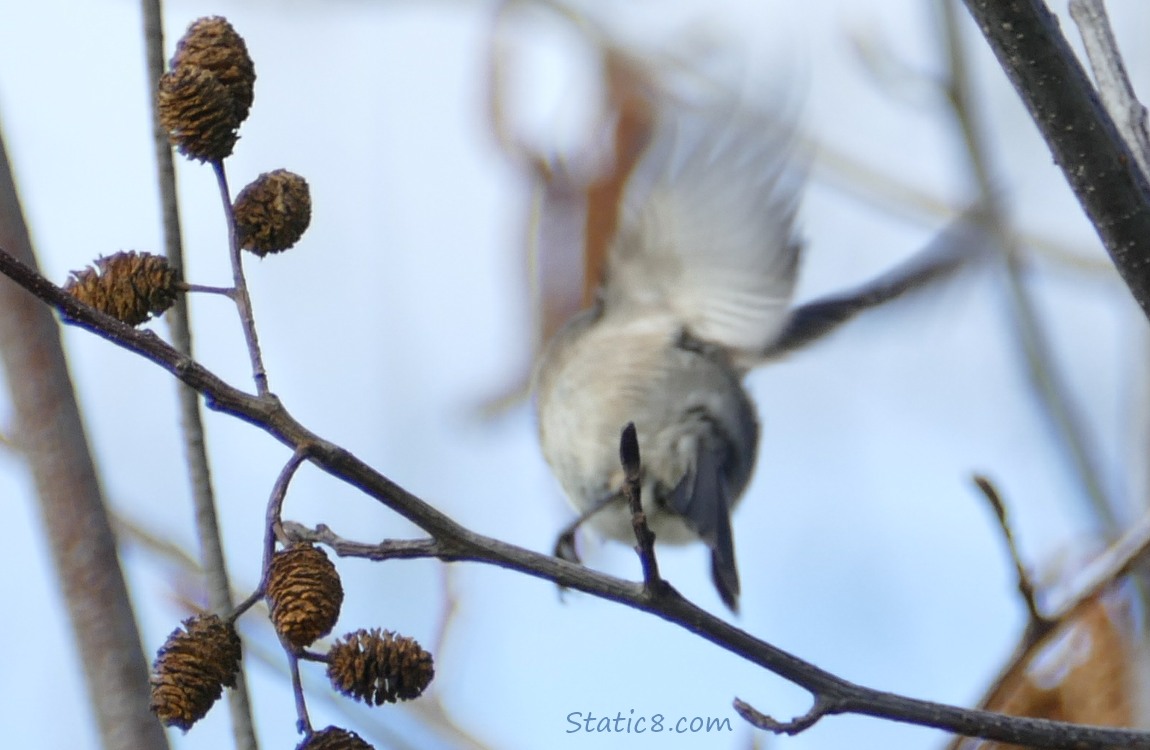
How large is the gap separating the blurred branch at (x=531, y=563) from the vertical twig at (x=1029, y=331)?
3.28 feet

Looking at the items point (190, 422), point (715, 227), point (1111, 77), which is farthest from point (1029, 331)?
point (190, 422)

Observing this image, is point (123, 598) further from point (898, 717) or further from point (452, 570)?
point (452, 570)

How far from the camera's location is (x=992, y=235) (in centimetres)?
236

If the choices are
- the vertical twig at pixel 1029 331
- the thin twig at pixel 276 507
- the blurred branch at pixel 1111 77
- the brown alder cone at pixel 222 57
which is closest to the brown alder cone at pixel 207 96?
the brown alder cone at pixel 222 57

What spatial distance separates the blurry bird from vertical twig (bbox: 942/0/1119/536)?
10 centimetres

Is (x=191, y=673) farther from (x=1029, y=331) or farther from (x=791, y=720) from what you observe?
(x=1029, y=331)

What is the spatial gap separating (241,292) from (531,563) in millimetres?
286

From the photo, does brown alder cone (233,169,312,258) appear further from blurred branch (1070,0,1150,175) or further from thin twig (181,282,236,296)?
blurred branch (1070,0,1150,175)

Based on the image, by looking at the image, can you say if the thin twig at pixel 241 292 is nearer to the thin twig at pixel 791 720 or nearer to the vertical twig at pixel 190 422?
the vertical twig at pixel 190 422

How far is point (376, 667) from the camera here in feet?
3.10

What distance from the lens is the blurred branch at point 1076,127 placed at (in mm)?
1095

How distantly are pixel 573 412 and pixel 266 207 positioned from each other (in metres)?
1.45

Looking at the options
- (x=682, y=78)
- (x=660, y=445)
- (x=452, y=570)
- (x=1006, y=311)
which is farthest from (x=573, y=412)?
(x=682, y=78)

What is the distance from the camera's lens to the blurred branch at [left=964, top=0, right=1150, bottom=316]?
1.09 meters
